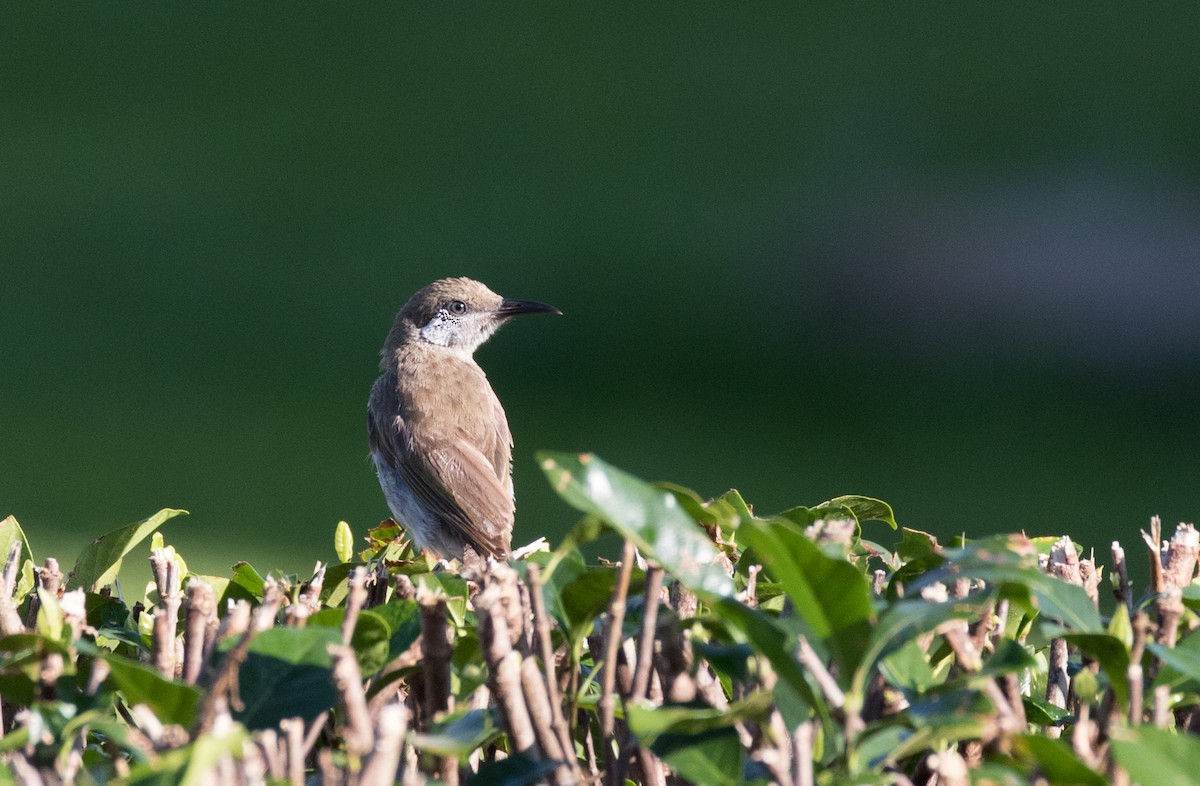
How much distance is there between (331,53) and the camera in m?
16.5

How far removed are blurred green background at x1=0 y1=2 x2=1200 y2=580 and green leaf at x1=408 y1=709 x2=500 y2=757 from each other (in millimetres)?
6589

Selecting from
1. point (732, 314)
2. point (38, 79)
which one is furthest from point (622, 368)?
point (38, 79)

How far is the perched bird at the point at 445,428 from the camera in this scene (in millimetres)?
5184

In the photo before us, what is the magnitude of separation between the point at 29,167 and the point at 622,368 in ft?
24.9

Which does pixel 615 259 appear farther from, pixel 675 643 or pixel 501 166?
pixel 675 643

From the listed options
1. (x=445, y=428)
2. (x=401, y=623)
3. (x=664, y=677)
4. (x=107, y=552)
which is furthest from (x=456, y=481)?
(x=664, y=677)

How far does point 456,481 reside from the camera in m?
5.20

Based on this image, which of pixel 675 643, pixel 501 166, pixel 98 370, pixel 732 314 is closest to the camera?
pixel 675 643

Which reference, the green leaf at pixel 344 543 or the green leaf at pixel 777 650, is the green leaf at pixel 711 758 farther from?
the green leaf at pixel 344 543

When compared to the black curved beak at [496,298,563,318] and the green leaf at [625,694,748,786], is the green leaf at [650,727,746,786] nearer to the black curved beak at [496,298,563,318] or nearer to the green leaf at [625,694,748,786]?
the green leaf at [625,694,748,786]

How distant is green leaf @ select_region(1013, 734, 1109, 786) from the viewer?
1.26 meters

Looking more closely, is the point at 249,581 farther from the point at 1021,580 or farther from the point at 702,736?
the point at 1021,580

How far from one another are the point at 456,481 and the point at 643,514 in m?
3.87

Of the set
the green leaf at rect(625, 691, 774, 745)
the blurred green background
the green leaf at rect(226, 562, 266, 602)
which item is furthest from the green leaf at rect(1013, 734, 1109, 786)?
the blurred green background
